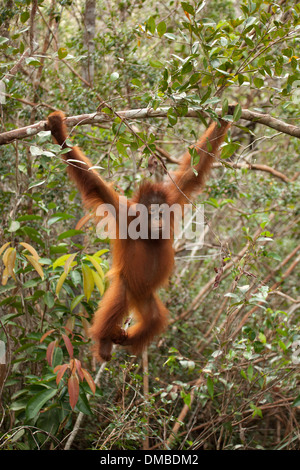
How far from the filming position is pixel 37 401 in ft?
9.28

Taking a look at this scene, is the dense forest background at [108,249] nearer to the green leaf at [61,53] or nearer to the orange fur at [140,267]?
the green leaf at [61,53]

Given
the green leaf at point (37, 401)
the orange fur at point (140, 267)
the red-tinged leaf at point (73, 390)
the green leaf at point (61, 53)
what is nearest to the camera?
the red-tinged leaf at point (73, 390)

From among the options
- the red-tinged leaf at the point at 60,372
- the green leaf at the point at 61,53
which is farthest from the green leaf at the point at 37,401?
the green leaf at the point at 61,53

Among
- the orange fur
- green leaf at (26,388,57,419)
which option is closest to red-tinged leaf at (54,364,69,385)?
green leaf at (26,388,57,419)

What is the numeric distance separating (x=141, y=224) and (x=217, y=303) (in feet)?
8.22

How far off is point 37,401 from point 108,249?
3.88ft

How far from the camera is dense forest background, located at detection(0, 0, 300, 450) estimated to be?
8.16 ft

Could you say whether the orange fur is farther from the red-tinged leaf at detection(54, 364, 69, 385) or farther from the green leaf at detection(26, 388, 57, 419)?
the red-tinged leaf at detection(54, 364, 69, 385)

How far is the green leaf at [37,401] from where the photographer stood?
2.76m

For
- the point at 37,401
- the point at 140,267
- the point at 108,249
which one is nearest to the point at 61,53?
the point at 108,249
